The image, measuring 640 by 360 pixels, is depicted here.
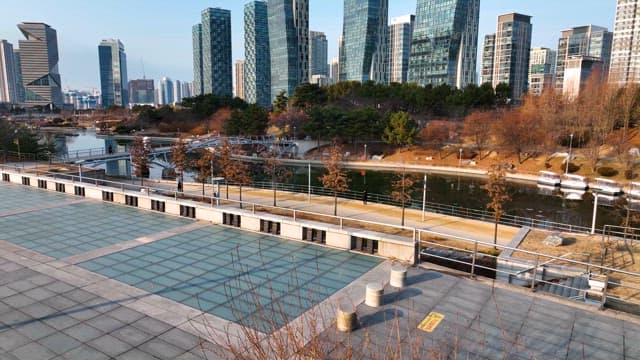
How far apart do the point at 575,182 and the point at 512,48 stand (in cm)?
12454

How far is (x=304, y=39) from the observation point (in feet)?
521

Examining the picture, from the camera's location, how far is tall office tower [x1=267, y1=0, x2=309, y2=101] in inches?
5960

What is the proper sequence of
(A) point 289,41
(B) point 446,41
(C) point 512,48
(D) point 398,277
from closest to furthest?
(D) point 398,277
(B) point 446,41
(A) point 289,41
(C) point 512,48

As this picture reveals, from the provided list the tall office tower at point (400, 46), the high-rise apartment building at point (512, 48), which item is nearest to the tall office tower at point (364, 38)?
the tall office tower at point (400, 46)

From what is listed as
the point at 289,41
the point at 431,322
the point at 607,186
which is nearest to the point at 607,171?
the point at 607,186

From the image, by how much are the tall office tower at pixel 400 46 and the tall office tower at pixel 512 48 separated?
34.4 meters

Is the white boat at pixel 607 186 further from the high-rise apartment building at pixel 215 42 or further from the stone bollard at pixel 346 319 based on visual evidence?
the high-rise apartment building at pixel 215 42

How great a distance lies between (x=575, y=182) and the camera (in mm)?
49906

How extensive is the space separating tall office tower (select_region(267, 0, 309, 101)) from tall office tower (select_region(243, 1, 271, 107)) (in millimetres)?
21900

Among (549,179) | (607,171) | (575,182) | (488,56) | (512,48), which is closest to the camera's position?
(575,182)

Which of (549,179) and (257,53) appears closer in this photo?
(549,179)

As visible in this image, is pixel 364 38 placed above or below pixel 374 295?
above

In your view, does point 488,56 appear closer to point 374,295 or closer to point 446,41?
point 446,41

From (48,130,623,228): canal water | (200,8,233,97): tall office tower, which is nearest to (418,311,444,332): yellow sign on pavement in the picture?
(48,130,623,228): canal water
